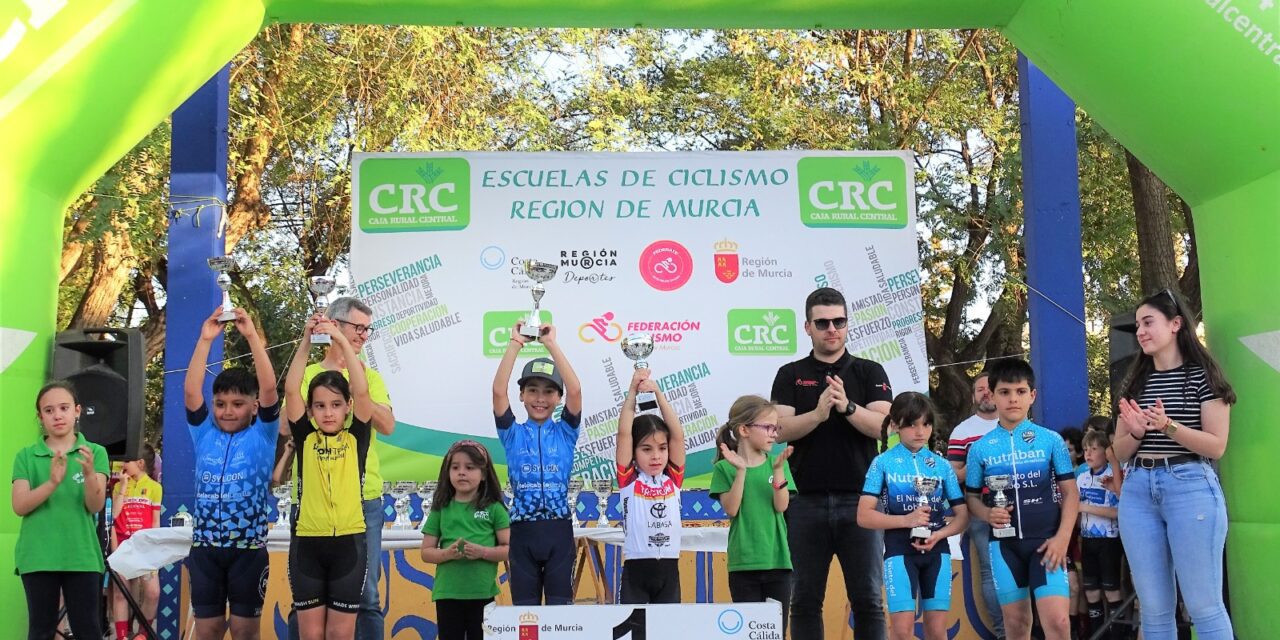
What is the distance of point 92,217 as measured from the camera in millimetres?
9977

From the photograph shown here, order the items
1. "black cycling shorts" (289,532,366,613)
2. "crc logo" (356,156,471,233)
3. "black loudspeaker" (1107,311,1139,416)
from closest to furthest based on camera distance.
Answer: "black cycling shorts" (289,532,366,613) < "black loudspeaker" (1107,311,1139,416) < "crc logo" (356,156,471,233)

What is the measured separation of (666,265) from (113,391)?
3.55m

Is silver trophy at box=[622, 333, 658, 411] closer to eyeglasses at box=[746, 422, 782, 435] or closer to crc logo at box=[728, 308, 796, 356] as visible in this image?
eyeglasses at box=[746, 422, 782, 435]

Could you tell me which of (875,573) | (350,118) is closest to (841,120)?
(350,118)

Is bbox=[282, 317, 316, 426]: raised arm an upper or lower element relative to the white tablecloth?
upper

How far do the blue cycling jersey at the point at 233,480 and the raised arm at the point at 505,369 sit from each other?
95cm

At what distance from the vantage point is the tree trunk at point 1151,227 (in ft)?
31.2

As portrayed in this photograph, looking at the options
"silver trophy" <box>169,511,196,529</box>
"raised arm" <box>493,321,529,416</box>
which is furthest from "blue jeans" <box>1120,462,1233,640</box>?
"silver trophy" <box>169,511,196,529</box>

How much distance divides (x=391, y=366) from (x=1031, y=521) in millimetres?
4167

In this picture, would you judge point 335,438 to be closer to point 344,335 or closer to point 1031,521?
point 344,335

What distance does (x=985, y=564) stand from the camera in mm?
5973

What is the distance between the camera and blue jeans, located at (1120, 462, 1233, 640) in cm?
429

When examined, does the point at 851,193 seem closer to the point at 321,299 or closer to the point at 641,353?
the point at 641,353

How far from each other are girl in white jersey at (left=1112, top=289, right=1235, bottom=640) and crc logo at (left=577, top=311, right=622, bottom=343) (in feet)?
11.7
